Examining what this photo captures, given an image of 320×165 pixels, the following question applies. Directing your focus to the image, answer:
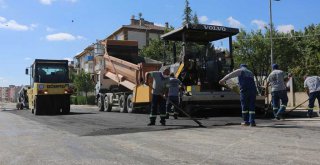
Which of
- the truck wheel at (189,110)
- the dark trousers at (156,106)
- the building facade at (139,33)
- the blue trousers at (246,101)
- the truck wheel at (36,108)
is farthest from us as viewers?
the building facade at (139,33)

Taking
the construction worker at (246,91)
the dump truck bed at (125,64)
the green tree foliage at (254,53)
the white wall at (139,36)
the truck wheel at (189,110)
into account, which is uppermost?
the white wall at (139,36)

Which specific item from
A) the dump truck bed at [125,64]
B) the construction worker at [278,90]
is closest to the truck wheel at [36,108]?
the dump truck bed at [125,64]

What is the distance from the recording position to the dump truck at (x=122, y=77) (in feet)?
65.0

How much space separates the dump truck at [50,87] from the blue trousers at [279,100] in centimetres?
1199

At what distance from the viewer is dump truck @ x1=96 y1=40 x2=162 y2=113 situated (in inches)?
780

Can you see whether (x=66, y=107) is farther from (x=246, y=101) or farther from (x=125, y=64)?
(x=246, y=101)

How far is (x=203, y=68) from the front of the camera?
52.8ft

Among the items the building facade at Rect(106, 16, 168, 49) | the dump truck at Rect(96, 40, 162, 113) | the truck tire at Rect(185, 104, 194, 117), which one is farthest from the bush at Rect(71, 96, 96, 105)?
the truck tire at Rect(185, 104, 194, 117)

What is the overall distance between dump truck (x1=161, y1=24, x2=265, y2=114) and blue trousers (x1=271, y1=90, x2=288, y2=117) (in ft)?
5.11

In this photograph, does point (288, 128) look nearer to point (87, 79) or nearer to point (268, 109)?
point (268, 109)

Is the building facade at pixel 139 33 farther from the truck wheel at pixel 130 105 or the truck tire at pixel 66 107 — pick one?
the truck wheel at pixel 130 105

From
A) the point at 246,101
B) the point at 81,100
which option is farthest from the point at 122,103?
the point at 81,100

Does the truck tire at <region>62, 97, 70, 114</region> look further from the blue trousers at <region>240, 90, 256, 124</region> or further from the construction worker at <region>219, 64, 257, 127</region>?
the blue trousers at <region>240, 90, 256, 124</region>

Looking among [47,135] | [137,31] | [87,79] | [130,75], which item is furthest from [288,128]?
[137,31]
